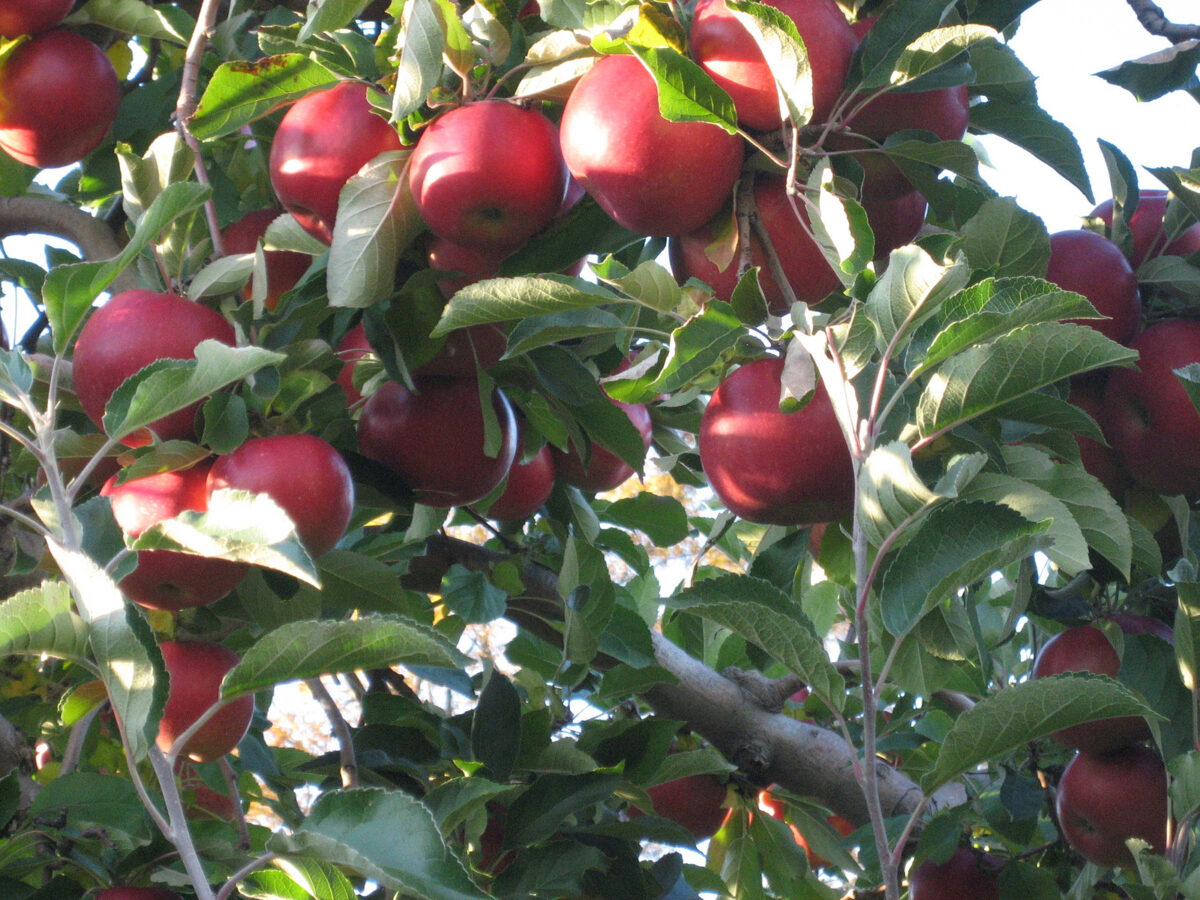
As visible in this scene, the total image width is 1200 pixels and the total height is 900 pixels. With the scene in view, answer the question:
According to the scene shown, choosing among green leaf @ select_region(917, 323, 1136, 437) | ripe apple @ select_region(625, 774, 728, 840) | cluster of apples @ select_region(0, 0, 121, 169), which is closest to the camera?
green leaf @ select_region(917, 323, 1136, 437)

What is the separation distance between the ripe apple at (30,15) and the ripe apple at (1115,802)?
1523mm

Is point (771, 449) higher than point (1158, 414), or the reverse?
point (771, 449)

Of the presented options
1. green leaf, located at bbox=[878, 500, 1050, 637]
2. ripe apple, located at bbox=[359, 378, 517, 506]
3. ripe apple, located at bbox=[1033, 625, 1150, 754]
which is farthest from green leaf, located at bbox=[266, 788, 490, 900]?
ripe apple, located at bbox=[1033, 625, 1150, 754]

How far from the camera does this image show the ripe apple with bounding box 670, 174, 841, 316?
987 millimetres

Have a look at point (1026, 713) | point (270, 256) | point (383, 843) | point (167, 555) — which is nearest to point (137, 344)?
point (167, 555)

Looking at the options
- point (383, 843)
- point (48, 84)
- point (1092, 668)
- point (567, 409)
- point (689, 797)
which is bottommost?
point (689, 797)

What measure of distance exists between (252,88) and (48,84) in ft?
1.54

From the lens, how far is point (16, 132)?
1.46 m

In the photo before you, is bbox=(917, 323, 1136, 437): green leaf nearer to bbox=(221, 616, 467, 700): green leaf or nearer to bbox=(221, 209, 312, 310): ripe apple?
bbox=(221, 616, 467, 700): green leaf

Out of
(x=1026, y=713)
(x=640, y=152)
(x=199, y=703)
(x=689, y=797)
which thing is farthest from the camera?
(x=689, y=797)

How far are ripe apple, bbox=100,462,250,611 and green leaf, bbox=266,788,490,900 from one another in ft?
1.20

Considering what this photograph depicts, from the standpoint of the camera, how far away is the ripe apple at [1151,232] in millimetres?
1213

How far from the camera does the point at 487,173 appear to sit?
99 centimetres

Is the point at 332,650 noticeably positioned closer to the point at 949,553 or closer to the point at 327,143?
the point at 949,553
